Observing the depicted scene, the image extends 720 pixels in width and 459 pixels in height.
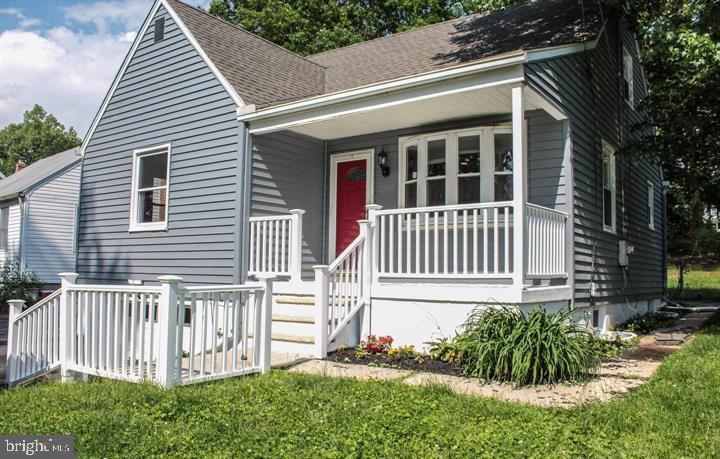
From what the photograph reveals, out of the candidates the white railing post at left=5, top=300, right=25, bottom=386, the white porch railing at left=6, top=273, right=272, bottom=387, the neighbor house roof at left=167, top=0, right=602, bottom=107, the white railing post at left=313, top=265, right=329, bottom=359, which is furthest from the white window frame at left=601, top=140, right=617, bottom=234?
the white railing post at left=5, top=300, right=25, bottom=386

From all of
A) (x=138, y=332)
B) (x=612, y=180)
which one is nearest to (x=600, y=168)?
(x=612, y=180)

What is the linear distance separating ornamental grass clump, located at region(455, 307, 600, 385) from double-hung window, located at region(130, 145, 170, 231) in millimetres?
6576

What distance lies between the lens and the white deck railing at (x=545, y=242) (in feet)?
22.1

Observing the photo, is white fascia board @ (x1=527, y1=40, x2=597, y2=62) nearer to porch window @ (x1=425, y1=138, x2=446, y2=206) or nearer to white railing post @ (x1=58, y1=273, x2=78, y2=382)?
porch window @ (x1=425, y1=138, x2=446, y2=206)

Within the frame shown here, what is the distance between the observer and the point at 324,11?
24.3m

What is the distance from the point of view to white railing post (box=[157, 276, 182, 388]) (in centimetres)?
502

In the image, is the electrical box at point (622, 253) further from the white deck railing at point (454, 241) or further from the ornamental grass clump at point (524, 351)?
the ornamental grass clump at point (524, 351)

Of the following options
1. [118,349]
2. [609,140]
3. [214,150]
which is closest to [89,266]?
[214,150]

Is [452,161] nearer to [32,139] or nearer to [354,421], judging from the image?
[354,421]

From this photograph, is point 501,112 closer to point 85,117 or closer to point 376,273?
point 376,273

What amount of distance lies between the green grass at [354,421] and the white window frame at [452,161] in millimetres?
3806

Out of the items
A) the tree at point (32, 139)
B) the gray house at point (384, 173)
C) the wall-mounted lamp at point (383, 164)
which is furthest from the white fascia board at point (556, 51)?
the tree at point (32, 139)

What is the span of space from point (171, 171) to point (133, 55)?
2.80m

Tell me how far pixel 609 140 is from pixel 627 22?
2834mm
